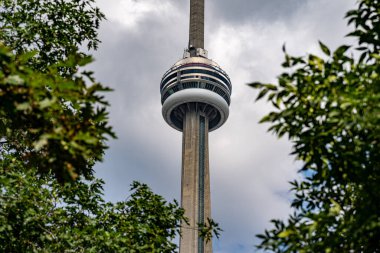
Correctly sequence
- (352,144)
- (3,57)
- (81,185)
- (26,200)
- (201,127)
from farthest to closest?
(201,127)
(81,185)
(26,200)
(352,144)
(3,57)

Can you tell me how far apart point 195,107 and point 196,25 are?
23452 millimetres

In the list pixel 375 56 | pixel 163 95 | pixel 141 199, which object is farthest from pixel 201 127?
pixel 375 56

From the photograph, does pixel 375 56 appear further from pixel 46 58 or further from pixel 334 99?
pixel 46 58

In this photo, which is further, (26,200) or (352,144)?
(26,200)

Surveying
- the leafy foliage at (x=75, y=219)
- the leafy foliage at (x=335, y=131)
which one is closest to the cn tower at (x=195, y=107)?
the leafy foliage at (x=75, y=219)

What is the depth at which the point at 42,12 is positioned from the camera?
14.7m

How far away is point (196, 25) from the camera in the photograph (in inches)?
4483

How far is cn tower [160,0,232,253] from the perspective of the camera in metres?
93.8

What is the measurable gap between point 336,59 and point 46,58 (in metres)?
10.3

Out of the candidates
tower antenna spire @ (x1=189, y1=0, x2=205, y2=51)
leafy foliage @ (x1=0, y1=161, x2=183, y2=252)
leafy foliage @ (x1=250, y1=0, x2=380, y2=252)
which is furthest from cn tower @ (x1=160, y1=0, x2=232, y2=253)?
leafy foliage @ (x1=250, y1=0, x2=380, y2=252)

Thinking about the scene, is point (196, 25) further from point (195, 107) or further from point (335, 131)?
point (335, 131)

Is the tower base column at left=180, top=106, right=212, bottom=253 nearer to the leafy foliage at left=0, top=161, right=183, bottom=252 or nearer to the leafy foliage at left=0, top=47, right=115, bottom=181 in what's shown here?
the leafy foliage at left=0, top=161, right=183, bottom=252

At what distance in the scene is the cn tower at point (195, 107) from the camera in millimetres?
93812

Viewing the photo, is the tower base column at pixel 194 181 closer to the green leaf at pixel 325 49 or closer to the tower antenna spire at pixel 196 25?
the tower antenna spire at pixel 196 25
